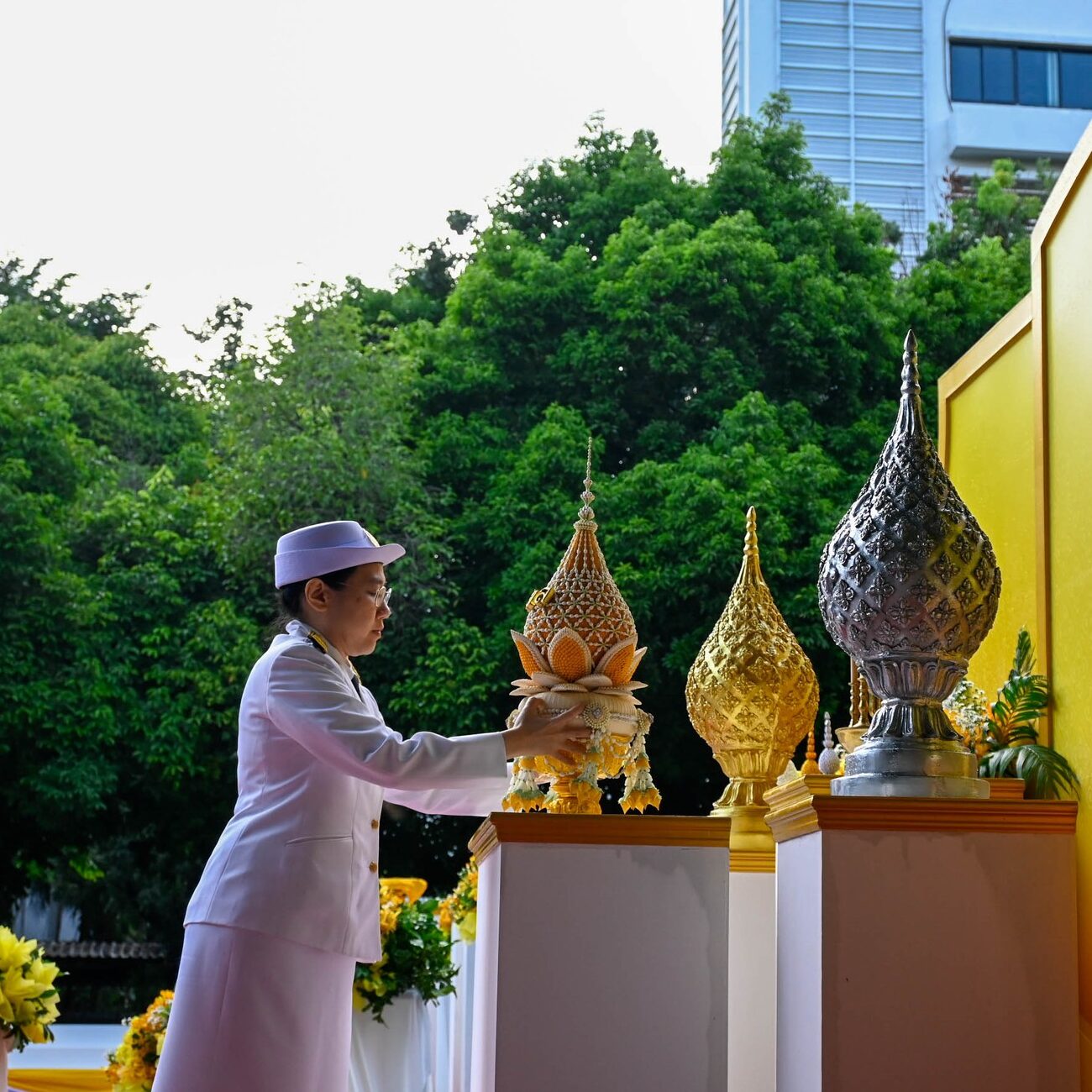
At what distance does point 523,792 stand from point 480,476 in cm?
998

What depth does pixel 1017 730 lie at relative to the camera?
149 inches

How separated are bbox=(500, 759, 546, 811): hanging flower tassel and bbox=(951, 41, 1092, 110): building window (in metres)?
20.3

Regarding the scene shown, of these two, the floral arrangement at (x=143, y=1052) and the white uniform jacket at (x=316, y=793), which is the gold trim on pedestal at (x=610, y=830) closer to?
the white uniform jacket at (x=316, y=793)

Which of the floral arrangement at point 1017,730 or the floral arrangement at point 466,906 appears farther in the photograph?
the floral arrangement at point 466,906

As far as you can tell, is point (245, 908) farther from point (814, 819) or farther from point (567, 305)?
point (567, 305)

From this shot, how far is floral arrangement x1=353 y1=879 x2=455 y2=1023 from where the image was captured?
5566mm

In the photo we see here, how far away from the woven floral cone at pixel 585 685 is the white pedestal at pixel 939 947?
0.49 meters

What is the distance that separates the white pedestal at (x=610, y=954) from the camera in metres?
2.68

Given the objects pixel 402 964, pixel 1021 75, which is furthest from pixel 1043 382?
pixel 1021 75

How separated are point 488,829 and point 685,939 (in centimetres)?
46

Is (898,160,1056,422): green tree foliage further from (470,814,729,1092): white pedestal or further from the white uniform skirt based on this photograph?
the white uniform skirt

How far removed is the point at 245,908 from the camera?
2799mm

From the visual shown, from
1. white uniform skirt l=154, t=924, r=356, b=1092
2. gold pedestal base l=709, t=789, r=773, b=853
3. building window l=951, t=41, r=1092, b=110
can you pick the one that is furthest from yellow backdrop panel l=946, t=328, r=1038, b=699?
building window l=951, t=41, r=1092, b=110

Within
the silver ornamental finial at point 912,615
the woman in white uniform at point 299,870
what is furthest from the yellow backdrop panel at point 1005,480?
the woman in white uniform at point 299,870
